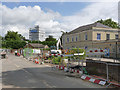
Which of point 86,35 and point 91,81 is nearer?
point 91,81

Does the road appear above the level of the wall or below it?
below

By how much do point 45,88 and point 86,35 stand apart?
27.5m

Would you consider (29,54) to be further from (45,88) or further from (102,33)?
(45,88)

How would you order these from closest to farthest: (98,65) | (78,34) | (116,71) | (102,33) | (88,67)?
(116,71), (98,65), (88,67), (102,33), (78,34)

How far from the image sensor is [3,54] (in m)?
32.2

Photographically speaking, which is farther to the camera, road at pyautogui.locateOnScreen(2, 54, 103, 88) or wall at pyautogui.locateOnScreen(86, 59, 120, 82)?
road at pyautogui.locateOnScreen(2, 54, 103, 88)

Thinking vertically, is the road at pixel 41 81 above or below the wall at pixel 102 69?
below

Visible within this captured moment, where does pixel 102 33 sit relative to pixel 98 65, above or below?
above

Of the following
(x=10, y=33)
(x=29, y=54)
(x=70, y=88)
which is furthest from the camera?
(x=10, y=33)

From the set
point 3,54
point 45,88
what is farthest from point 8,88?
point 3,54

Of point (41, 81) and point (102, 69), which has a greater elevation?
point (102, 69)

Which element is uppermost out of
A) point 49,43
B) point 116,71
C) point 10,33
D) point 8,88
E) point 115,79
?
point 10,33

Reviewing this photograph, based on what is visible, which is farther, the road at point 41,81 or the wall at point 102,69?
the road at point 41,81

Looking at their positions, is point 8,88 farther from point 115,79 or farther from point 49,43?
point 49,43
